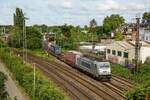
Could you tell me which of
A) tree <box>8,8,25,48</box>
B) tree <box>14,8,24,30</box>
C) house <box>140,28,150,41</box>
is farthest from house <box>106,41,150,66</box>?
tree <box>14,8,24,30</box>

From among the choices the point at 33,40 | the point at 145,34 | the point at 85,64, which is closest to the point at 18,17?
the point at 33,40

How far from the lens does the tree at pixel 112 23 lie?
168600mm

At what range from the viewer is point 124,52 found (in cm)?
7325

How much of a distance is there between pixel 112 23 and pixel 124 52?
96811 mm

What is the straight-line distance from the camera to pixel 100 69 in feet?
172

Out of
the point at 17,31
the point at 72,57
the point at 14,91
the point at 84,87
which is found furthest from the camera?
the point at 17,31

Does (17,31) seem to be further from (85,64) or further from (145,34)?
(85,64)

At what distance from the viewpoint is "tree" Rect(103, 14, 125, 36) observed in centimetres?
16860

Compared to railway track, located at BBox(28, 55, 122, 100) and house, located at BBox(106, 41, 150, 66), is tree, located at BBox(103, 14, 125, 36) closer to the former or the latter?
house, located at BBox(106, 41, 150, 66)

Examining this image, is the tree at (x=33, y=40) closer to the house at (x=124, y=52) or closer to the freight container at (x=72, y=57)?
the house at (x=124, y=52)

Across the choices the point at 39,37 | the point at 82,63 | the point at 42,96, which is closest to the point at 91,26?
the point at 39,37

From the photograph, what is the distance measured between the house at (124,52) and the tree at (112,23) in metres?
88.3

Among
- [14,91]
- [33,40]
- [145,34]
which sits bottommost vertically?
[14,91]

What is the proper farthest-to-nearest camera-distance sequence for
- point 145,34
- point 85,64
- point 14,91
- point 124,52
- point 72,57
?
point 145,34
point 124,52
point 72,57
point 85,64
point 14,91
